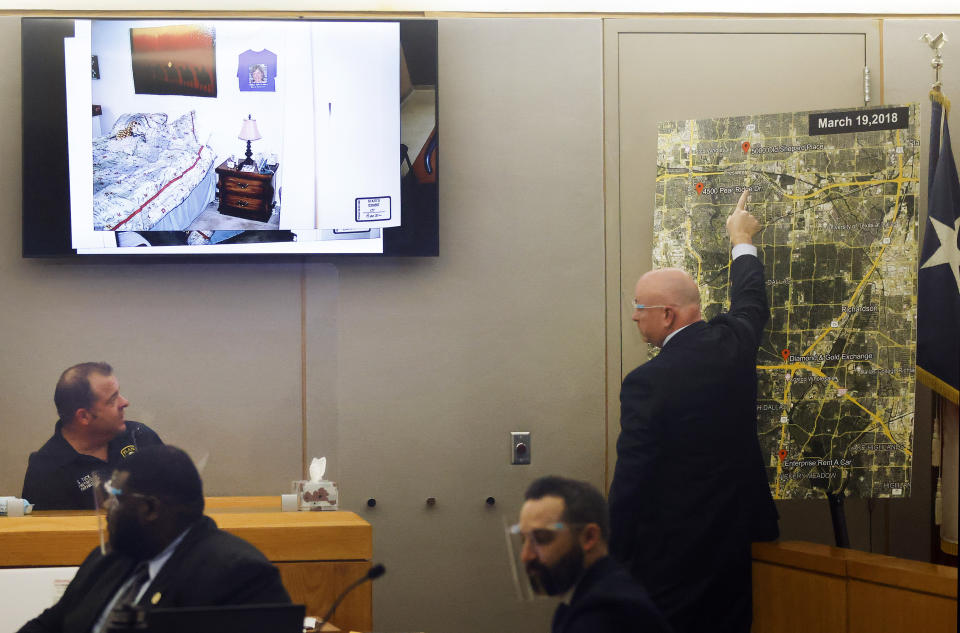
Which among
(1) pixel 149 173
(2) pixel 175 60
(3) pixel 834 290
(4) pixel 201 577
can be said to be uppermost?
(2) pixel 175 60

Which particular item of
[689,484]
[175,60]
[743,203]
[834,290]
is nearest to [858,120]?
[743,203]

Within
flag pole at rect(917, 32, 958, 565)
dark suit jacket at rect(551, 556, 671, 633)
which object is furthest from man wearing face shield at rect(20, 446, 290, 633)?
flag pole at rect(917, 32, 958, 565)

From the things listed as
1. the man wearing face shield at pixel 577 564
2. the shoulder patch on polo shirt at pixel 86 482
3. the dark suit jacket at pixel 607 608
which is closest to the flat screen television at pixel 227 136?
the shoulder patch on polo shirt at pixel 86 482

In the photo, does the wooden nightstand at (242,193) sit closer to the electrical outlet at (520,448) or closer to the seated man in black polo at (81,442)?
the seated man in black polo at (81,442)

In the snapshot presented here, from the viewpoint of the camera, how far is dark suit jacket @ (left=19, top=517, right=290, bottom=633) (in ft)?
5.88

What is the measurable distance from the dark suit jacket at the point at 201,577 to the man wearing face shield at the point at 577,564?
0.51 m

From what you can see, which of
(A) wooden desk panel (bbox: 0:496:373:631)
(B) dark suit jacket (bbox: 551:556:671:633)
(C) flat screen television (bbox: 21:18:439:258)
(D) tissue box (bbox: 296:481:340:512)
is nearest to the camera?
(B) dark suit jacket (bbox: 551:556:671:633)

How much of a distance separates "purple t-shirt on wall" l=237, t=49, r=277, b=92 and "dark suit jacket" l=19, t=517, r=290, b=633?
91.4 inches

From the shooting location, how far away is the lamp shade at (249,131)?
3783 mm

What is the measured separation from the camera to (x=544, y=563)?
5.49ft

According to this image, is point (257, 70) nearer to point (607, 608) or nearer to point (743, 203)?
point (743, 203)

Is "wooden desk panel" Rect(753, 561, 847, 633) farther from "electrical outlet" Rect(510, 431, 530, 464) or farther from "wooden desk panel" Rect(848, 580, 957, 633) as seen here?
"electrical outlet" Rect(510, 431, 530, 464)

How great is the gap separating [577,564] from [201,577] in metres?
0.73

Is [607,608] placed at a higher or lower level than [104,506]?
lower
